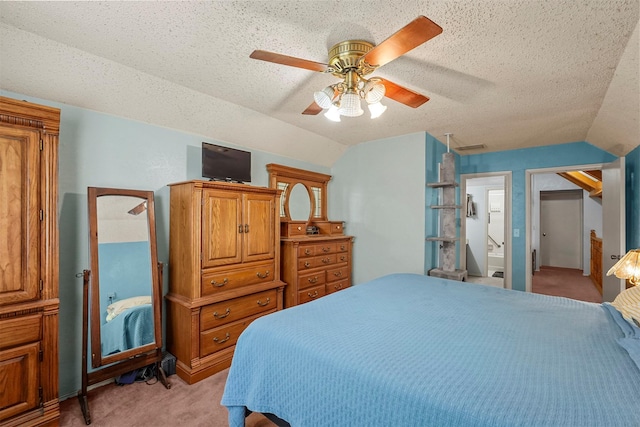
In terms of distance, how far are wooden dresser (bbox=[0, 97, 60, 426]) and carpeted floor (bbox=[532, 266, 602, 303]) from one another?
6.49 meters

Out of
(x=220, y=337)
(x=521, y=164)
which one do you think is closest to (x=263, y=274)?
(x=220, y=337)

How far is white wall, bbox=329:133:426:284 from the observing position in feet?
12.0

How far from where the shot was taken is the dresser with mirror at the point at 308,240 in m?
3.32

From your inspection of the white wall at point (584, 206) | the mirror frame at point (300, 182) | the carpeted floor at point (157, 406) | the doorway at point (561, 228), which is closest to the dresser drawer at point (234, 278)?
the carpeted floor at point (157, 406)

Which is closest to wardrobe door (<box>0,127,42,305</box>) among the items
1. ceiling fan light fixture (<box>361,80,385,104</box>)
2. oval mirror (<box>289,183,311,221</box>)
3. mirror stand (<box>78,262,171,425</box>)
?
mirror stand (<box>78,262,171,425</box>)

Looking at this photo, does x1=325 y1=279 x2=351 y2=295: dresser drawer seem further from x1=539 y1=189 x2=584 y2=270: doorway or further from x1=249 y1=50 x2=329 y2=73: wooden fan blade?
x1=539 y1=189 x2=584 y2=270: doorway

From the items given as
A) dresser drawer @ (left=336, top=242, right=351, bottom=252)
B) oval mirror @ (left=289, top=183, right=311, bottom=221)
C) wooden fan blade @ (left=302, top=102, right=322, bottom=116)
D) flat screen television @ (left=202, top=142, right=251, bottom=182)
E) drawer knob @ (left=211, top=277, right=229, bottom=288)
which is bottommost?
drawer knob @ (left=211, top=277, right=229, bottom=288)

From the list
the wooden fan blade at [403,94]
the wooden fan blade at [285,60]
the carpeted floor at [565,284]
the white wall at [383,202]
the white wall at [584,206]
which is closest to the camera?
the wooden fan blade at [285,60]

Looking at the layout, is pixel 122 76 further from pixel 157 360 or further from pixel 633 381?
pixel 633 381

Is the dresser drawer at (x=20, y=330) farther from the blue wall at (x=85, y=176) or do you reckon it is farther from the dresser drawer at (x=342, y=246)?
the dresser drawer at (x=342, y=246)

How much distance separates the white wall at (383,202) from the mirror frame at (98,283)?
8.59 feet

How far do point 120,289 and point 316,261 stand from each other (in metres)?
1.99

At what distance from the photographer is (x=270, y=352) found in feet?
4.53

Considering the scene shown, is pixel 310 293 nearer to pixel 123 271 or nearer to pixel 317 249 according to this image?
pixel 317 249
